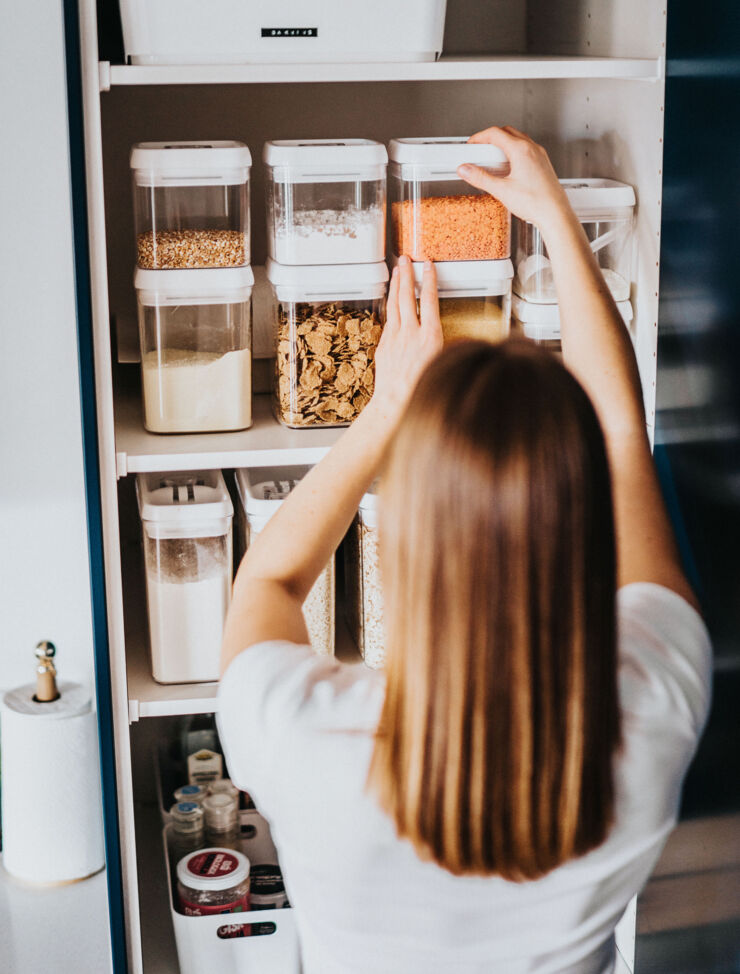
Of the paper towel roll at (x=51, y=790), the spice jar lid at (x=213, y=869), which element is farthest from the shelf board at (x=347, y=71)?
the spice jar lid at (x=213, y=869)

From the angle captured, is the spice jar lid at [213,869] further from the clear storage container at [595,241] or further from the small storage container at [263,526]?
the clear storage container at [595,241]

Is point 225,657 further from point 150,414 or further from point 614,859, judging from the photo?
point 150,414

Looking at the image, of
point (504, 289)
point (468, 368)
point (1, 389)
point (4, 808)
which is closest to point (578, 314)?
point (504, 289)

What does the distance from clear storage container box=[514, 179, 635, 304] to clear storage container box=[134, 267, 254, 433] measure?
0.36 m

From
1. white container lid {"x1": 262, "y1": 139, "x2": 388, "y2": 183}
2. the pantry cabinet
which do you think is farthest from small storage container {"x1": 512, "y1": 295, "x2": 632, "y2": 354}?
white container lid {"x1": 262, "y1": 139, "x2": 388, "y2": 183}

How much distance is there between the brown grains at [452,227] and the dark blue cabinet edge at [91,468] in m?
0.40

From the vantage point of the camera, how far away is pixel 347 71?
1.28 meters

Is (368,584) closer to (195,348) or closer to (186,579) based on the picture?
(186,579)

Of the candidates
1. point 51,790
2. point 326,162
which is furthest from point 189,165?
point 51,790

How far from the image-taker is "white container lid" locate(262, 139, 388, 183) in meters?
1.36

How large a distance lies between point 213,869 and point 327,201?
3.18 feet

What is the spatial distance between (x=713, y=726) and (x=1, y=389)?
47.4 inches

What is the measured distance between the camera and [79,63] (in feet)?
4.00

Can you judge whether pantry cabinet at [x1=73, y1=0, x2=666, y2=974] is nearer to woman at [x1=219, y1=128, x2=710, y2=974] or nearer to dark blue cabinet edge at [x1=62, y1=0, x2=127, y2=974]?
dark blue cabinet edge at [x1=62, y1=0, x2=127, y2=974]
